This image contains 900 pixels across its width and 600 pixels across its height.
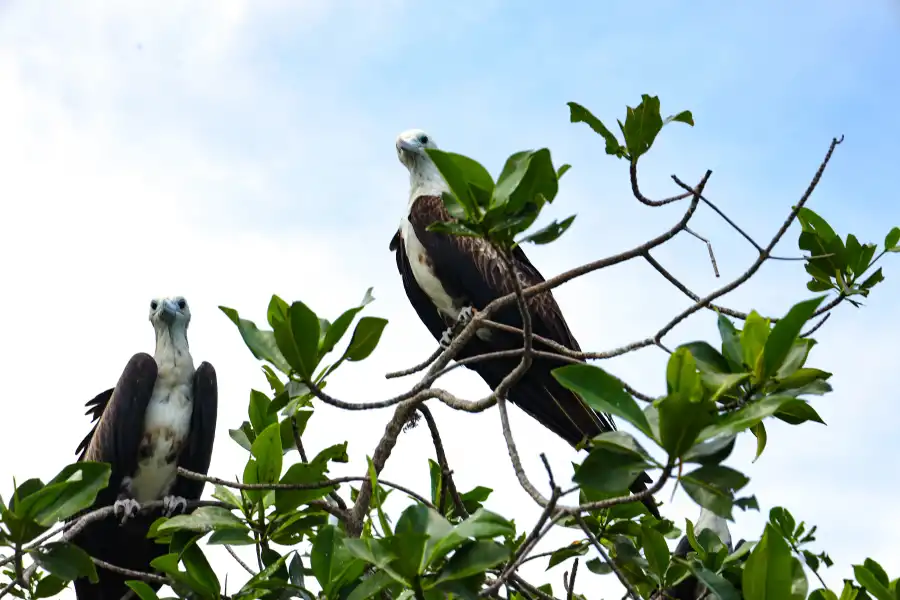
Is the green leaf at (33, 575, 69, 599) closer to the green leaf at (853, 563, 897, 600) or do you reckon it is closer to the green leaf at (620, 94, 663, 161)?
the green leaf at (620, 94, 663, 161)

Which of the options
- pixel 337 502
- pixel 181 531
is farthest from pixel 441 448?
pixel 181 531

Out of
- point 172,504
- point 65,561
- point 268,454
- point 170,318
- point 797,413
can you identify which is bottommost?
point 65,561

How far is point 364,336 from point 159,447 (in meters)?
1.99

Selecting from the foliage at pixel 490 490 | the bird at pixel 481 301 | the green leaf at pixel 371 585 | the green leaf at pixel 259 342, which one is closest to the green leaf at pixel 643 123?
the foliage at pixel 490 490

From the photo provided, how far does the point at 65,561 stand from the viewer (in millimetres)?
2646

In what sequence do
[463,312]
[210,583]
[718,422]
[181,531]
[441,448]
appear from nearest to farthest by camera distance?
[718,422], [210,583], [181,531], [441,448], [463,312]

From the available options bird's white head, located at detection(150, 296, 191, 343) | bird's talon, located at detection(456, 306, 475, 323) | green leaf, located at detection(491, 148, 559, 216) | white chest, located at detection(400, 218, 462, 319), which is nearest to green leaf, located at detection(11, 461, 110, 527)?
green leaf, located at detection(491, 148, 559, 216)

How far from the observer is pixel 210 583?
262cm

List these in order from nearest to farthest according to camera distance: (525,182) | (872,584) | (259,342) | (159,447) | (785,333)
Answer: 1. (785,333)
2. (525,182)
3. (872,584)
4. (259,342)
5. (159,447)

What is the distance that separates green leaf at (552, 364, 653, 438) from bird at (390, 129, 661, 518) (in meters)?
2.38

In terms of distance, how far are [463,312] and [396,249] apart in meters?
0.61

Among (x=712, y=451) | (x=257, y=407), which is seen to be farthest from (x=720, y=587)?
(x=257, y=407)

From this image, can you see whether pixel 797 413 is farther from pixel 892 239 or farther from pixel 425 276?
pixel 425 276

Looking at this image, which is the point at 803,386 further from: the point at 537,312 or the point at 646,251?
the point at 537,312
